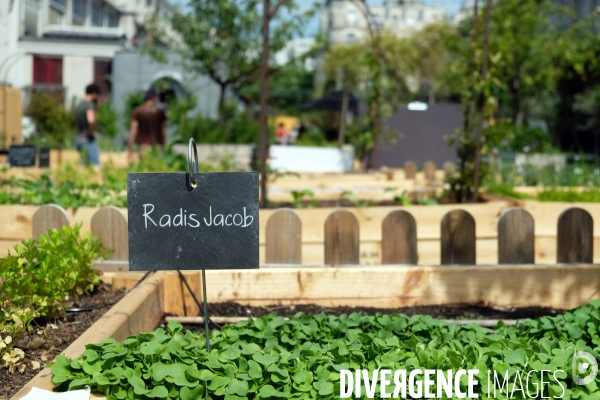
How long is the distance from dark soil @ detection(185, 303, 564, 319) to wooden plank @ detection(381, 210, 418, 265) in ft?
→ 1.16

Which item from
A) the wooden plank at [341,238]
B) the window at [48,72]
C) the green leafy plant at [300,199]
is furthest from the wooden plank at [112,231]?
the window at [48,72]

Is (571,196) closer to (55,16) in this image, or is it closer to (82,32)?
(55,16)

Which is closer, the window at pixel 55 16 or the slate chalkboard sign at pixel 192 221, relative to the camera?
the slate chalkboard sign at pixel 192 221

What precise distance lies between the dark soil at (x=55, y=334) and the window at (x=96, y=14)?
28.6 m

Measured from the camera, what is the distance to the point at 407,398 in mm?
1899

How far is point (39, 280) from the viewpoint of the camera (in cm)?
254

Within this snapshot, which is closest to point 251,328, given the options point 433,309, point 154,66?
point 433,309

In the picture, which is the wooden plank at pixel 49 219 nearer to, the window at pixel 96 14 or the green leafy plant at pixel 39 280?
the green leafy plant at pixel 39 280

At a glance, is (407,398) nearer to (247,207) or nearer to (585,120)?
(247,207)

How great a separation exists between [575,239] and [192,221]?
226cm

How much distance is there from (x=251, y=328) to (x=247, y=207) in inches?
21.5

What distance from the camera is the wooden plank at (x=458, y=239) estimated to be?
143 inches

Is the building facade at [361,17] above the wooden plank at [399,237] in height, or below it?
above

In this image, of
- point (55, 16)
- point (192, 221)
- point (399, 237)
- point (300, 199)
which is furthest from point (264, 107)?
point (55, 16)
